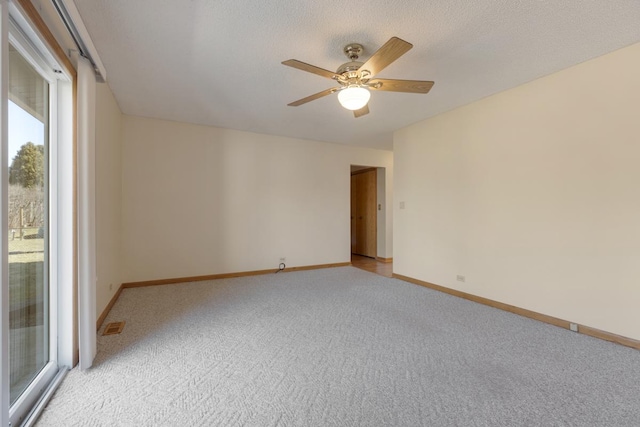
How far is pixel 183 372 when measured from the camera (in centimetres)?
192

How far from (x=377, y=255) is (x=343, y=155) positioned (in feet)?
8.24

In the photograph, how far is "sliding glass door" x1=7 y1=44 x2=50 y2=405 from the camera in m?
1.48

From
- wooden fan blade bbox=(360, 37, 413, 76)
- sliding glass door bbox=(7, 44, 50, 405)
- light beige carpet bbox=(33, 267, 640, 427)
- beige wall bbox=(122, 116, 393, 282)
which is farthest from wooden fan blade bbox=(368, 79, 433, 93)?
beige wall bbox=(122, 116, 393, 282)

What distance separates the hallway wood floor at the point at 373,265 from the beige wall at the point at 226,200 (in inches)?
18.1

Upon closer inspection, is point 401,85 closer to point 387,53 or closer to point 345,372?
point 387,53

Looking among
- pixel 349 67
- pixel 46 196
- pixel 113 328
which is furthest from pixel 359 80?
pixel 113 328

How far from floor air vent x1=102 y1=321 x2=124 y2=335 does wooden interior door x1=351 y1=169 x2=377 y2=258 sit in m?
5.15

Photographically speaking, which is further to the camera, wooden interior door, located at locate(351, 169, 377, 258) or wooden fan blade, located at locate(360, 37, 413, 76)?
wooden interior door, located at locate(351, 169, 377, 258)

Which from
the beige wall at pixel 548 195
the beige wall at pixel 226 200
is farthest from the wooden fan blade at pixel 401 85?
the beige wall at pixel 226 200

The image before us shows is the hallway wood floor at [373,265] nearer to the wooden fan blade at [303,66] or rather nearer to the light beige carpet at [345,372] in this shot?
the light beige carpet at [345,372]

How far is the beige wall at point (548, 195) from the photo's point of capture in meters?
2.41

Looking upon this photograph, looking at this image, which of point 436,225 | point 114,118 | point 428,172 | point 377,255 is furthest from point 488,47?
point 377,255

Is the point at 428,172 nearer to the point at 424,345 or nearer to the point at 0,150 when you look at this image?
the point at 424,345

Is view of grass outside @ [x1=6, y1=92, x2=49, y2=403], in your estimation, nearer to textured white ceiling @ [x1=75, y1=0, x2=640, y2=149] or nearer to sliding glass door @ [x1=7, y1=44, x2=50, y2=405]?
sliding glass door @ [x1=7, y1=44, x2=50, y2=405]
